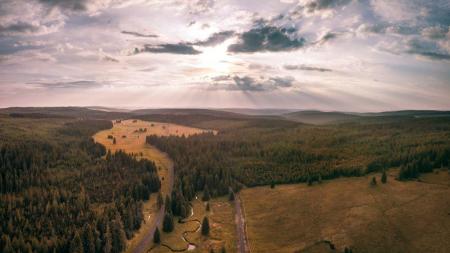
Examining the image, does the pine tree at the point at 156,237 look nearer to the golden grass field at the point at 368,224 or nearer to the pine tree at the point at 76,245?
the pine tree at the point at 76,245

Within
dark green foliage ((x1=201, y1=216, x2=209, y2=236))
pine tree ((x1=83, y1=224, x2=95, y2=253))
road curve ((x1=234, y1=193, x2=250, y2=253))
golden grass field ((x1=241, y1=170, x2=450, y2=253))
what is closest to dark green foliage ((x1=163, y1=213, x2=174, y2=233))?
dark green foliage ((x1=201, y1=216, x2=209, y2=236))

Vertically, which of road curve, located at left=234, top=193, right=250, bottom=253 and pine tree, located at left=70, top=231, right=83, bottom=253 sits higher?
pine tree, located at left=70, top=231, right=83, bottom=253

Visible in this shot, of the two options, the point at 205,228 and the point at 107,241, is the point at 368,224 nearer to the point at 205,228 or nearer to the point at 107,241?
the point at 205,228

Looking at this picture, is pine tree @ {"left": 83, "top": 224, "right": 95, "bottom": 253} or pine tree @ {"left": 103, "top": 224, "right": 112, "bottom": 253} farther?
pine tree @ {"left": 103, "top": 224, "right": 112, "bottom": 253}

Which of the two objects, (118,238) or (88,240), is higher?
(118,238)

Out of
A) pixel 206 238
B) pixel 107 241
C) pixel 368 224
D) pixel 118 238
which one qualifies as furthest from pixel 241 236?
pixel 107 241

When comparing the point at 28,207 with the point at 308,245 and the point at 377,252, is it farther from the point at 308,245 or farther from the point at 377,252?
the point at 377,252

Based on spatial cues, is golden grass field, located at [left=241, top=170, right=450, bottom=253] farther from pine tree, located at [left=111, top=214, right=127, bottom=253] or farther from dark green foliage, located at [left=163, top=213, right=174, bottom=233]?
pine tree, located at [left=111, top=214, right=127, bottom=253]

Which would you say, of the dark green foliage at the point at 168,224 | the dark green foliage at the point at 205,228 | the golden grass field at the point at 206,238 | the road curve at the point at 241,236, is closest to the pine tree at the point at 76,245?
the golden grass field at the point at 206,238

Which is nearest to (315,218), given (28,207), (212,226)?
(212,226)
